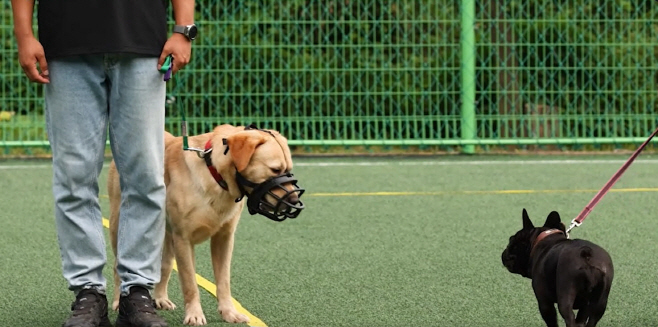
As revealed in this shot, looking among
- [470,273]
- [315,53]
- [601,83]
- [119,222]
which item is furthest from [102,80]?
[601,83]

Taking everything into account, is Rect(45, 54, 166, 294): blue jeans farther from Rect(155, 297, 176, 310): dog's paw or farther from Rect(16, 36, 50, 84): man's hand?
Rect(155, 297, 176, 310): dog's paw

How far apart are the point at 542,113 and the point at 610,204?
3674mm

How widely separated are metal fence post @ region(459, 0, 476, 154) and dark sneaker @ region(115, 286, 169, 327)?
7260 mm

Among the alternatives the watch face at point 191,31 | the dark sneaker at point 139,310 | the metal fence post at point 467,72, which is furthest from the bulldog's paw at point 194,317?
the metal fence post at point 467,72

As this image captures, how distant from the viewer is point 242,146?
4535 millimetres

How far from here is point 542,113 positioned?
11.8m

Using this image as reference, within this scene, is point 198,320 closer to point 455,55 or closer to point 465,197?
point 465,197

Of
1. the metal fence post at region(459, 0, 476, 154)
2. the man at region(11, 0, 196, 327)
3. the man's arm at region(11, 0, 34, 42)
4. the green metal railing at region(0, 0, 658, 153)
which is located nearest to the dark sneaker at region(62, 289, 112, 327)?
the man at region(11, 0, 196, 327)

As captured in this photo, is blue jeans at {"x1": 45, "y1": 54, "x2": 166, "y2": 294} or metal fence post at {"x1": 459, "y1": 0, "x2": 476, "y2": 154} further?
metal fence post at {"x1": 459, "y1": 0, "x2": 476, "y2": 154}

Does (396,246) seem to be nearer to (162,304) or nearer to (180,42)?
(162,304)

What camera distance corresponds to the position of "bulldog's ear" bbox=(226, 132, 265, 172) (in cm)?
452

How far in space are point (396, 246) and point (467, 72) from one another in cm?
527

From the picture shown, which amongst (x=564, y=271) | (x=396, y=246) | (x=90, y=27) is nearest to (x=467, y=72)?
(x=396, y=246)

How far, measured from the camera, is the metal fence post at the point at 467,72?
11641 mm
